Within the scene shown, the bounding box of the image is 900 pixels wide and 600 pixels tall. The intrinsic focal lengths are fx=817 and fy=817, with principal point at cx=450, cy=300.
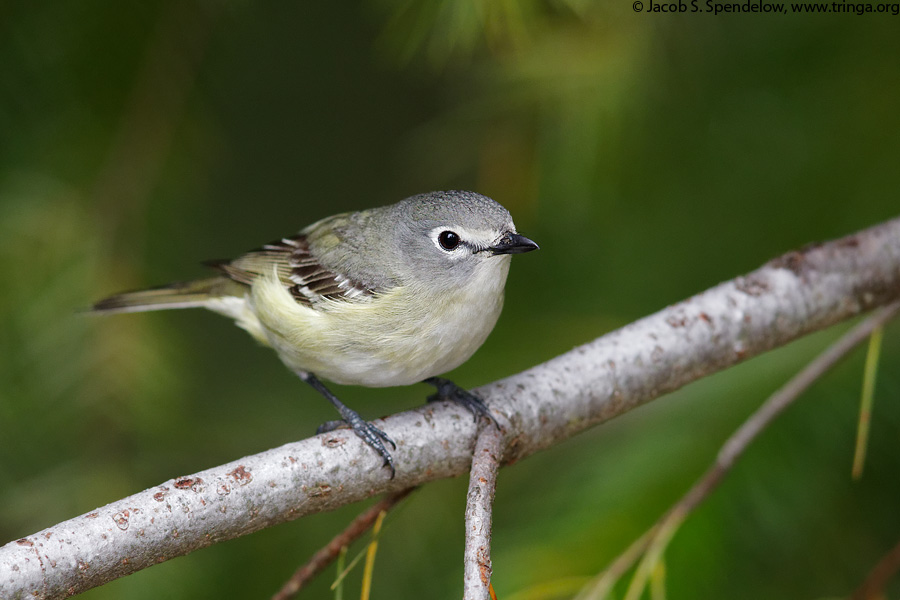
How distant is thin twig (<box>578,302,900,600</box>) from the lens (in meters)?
2.11

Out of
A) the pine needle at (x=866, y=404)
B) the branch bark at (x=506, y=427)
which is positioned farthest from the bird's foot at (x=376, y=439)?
the pine needle at (x=866, y=404)

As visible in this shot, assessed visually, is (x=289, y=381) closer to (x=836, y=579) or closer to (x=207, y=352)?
(x=207, y=352)

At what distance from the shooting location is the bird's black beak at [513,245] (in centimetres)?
256

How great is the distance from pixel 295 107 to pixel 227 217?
84 cm

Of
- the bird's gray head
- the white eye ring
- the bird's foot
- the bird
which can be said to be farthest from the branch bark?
the white eye ring

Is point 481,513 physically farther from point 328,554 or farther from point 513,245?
point 513,245

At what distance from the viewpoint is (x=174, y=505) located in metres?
1.81

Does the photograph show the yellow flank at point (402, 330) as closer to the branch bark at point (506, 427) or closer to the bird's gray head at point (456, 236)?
the bird's gray head at point (456, 236)

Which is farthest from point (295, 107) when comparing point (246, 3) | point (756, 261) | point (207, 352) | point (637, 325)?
point (637, 325)

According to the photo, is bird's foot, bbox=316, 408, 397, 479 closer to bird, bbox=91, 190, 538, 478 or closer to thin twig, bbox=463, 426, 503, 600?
bird, bbox=91, 190, 538, 478

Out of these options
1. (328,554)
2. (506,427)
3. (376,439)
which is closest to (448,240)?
(506,427)

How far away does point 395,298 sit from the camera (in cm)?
278

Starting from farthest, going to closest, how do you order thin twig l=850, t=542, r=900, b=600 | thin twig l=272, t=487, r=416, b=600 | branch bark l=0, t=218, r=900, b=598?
thin twig l=850, t=542, r=900, b=600
thin twig l=272, t=487, r=416, b=600
branch bark l=0, t=218, r=900, b=598

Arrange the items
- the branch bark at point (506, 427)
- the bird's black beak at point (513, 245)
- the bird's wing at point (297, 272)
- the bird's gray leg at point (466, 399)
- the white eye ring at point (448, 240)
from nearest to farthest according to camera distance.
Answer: the branch bark at point (506, 427) < the bird's gray leg at point (466, 399) < the bird's black beak at point (513, 245) < the white eye ring at point (448, 240) < the bird's wing at point (297, 272)
